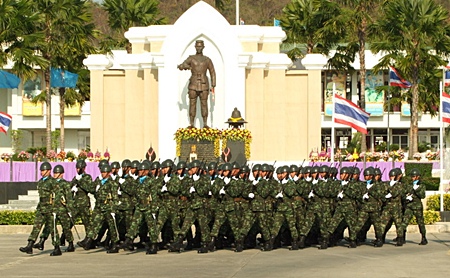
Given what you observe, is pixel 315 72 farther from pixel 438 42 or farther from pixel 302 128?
pixel 438 42

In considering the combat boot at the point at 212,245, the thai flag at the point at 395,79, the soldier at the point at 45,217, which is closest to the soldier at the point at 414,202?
the combat boot at the point at 212,245

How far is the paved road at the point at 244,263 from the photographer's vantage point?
1848 centimetres

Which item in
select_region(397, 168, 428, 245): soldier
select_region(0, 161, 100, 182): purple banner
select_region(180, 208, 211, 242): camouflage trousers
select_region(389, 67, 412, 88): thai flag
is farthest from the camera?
select_region(389, 67, 412, 88): thai flag

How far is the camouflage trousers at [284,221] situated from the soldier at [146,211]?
7.66ft

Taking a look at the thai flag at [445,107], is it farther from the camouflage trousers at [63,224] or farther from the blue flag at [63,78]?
the blue flag at [63,78]

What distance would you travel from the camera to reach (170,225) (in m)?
22.2

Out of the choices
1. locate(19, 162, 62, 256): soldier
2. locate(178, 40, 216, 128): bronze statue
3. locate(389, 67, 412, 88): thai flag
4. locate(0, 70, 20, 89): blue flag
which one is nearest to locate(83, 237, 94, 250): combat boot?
locate(19, 162, 62, 256): soldier

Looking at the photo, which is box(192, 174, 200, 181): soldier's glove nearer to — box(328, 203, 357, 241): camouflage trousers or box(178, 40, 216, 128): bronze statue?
box(328, 203, 357, 241): camouflage trousers

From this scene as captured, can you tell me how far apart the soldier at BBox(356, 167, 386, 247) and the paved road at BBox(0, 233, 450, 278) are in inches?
16.9

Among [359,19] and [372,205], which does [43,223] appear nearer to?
[372,205]

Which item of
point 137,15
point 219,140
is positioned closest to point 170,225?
point 219,140

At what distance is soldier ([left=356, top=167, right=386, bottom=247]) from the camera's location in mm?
22781

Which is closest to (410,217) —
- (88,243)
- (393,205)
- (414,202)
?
(414,202)

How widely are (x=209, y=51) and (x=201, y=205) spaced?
16.7 metres
